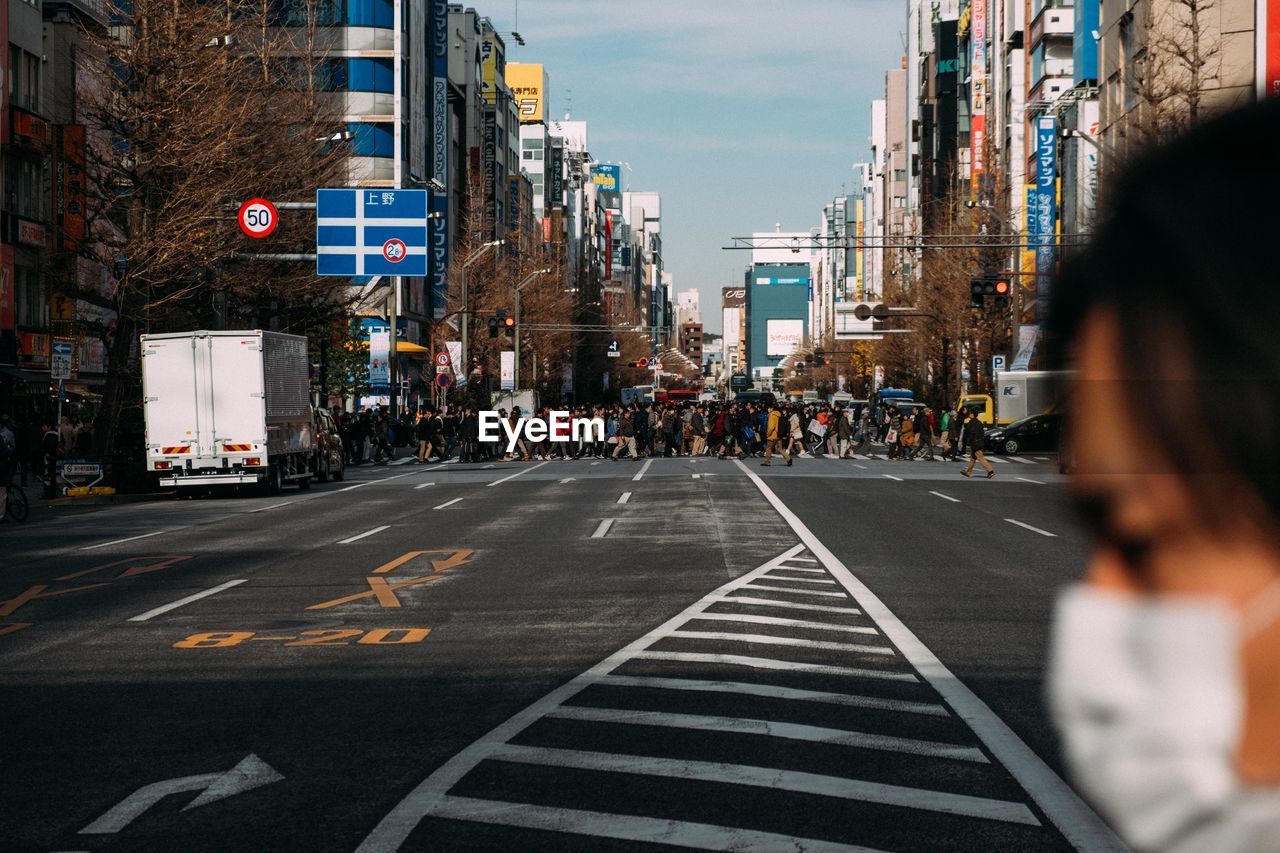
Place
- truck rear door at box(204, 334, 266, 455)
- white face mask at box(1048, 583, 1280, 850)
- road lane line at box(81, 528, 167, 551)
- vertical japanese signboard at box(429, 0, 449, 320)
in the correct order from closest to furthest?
white face mask at box(1048, 583, 1280, 850) → road lane line at box(81, 528, 167, 551) → truck rear door at box(204, 334, 266, 455) → vertical japanese signboard at box(429, 0, 449, 320)

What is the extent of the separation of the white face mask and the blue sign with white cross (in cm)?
3500

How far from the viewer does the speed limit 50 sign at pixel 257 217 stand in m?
32.4

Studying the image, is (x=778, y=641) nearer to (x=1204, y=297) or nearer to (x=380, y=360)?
(x=1204, y=297)

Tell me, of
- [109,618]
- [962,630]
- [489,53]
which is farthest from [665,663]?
[489,53]

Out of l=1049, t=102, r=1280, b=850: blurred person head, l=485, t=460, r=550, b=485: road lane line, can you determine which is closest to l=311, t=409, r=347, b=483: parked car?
l=485, t=460, r=550, b=485: road lane line

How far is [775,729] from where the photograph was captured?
7.93m

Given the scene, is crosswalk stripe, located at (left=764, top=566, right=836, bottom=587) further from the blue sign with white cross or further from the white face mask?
the blue sign with white cross

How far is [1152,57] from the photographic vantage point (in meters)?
39.1

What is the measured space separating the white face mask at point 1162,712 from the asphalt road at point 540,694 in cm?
14

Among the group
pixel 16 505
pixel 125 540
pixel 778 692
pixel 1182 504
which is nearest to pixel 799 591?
pixel 778 692

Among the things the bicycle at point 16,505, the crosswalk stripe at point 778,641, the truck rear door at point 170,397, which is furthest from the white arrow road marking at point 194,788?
the truck rear door at point 170,397

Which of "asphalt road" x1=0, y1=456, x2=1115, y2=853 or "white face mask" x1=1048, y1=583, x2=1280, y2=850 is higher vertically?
"white face mask" x1=1048, y1=583, x2=1280, y2=850

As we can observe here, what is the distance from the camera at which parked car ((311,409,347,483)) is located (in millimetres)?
40250

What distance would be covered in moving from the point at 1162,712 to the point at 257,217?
32986 mm
